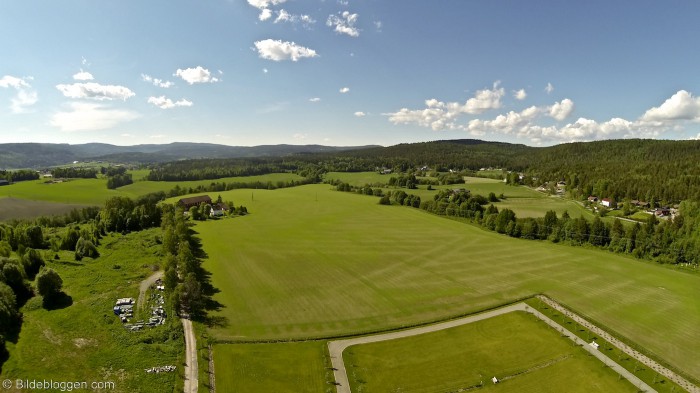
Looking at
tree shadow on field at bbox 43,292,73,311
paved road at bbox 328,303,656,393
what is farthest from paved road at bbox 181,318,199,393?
tree shadow on field at bbox 43,292,73,311

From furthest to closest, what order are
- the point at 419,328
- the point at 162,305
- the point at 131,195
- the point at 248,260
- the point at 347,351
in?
the point at 131,195 < the point at 248,260 < the point at 162,305 < the point at 419,328 < the point at 347,351

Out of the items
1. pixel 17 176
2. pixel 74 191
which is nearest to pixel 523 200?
pixel 74 191

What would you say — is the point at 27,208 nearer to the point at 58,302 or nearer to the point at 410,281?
the point at 58,302

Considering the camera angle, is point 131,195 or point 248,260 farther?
point 131,195

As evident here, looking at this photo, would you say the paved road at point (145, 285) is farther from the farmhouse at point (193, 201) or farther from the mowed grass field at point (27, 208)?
the mowed grass field at point (27, 208)

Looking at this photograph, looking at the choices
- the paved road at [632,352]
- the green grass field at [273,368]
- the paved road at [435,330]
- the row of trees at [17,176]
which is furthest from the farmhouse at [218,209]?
the row of trees at [17,176]

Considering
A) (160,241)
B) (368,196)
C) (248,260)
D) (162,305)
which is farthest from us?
(368,196)

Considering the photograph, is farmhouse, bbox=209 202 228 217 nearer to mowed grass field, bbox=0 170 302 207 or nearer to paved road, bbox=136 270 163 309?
mowed grass field, bbox=0 170 302 207

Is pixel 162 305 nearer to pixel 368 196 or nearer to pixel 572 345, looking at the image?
pixel 572 345

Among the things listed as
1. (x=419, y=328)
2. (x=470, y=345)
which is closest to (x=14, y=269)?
(x=419, y=328)
